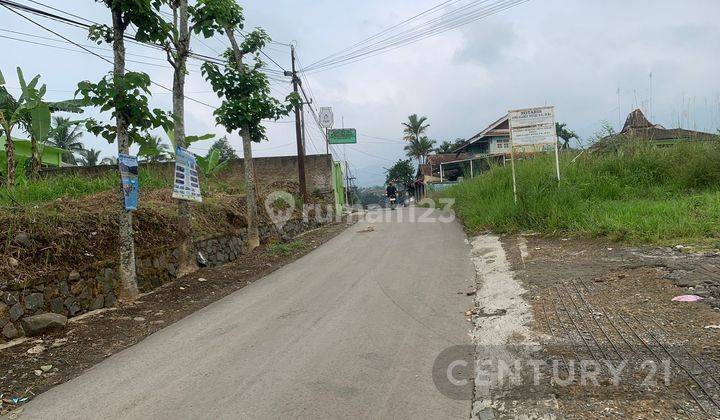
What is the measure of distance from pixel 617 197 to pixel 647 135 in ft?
13.3

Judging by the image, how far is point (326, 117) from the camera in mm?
30000

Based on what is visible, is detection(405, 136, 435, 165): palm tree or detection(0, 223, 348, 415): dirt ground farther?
detection(405, 136, 435, 165): palm tree

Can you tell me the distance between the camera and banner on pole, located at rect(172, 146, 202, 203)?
31.1ft

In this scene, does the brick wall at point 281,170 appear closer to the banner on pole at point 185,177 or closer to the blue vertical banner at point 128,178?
the banner on pole at point 185,177

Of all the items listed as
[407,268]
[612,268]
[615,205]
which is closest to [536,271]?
[612,268]

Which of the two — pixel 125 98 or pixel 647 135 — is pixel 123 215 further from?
pixel 647 135

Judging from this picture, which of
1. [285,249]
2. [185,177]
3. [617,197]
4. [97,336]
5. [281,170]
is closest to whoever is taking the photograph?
[97,336]

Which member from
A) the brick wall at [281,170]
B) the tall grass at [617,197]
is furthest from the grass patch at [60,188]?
the tall grass at [617,197]

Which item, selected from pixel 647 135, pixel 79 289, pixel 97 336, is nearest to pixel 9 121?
pixel 79 289

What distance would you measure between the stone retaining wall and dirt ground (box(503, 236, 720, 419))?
5717mm

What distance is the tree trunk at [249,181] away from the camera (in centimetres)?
1331

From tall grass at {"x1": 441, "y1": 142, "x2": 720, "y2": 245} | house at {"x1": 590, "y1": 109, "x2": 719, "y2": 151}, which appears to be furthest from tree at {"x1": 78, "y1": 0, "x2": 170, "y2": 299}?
house at {"x1": 590, "y1": 109, "x2": 719, "y2": 151}

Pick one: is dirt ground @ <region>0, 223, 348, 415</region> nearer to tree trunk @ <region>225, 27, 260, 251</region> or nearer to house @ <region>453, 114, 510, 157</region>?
tree trunk @ <region>225, 27, 260, 251</region>

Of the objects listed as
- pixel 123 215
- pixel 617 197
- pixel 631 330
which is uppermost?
pixel 123 215
